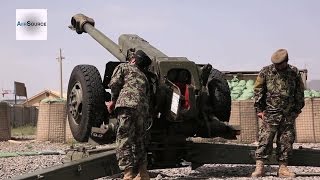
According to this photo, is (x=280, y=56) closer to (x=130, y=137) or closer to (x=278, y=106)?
(x=278, y=106)

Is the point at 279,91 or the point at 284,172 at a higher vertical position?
the point at 279,91

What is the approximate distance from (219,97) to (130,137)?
1592mm

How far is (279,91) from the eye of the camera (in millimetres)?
6031

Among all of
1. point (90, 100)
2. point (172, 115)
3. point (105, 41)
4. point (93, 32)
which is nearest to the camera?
point (172, 115)

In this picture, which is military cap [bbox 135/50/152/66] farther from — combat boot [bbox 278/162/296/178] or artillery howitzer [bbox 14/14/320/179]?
combat boot [bbox 278/162/296/178]

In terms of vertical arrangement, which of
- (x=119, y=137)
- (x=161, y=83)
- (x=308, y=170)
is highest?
(x=161, y=83)

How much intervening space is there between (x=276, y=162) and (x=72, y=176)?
246cm

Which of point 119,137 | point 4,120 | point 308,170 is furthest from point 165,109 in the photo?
point 4,120

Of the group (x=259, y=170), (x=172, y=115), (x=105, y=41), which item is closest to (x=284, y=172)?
(x=259, y=170)

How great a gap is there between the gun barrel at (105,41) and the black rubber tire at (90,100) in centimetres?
101

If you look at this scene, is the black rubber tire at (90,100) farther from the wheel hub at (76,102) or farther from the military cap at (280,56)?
the military cap at (280,56)

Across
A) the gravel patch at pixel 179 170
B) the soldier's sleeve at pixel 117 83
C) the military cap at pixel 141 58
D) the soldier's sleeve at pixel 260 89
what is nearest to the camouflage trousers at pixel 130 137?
the soldier's sleeve at pixel 117 83

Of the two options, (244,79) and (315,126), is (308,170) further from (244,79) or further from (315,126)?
(244,79)

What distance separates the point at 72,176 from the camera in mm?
5156
